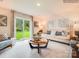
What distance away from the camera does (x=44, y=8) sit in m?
2.87

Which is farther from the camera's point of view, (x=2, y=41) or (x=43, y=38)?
(x=43, y=38)

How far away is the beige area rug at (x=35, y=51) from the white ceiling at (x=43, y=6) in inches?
33.6

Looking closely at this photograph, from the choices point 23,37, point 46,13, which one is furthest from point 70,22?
point 23,37

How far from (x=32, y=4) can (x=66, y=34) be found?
1.15 meters

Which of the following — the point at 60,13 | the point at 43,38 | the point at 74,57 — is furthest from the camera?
the point at 43,38

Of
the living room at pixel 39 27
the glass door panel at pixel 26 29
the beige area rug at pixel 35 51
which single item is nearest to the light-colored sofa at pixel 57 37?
the living room at pixel 39 27

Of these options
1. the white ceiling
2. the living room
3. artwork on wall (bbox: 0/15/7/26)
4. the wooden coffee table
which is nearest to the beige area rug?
the living room

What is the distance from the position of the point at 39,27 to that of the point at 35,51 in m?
0.69

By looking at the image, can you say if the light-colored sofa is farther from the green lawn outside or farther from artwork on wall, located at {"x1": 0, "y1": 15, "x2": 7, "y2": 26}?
artwork on wall, located at {"x1": 0, "y1": 15, "x2": 7, "y2": 26}

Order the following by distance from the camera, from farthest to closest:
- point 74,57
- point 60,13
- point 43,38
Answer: point 43,38 → point 60,13 → point 74,57

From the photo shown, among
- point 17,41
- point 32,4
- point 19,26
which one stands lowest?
point 17,41

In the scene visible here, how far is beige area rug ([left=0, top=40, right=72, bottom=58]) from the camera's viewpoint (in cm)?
275

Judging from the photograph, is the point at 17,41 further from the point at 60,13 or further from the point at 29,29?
the point at 60,13

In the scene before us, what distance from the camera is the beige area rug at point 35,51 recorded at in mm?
2754
